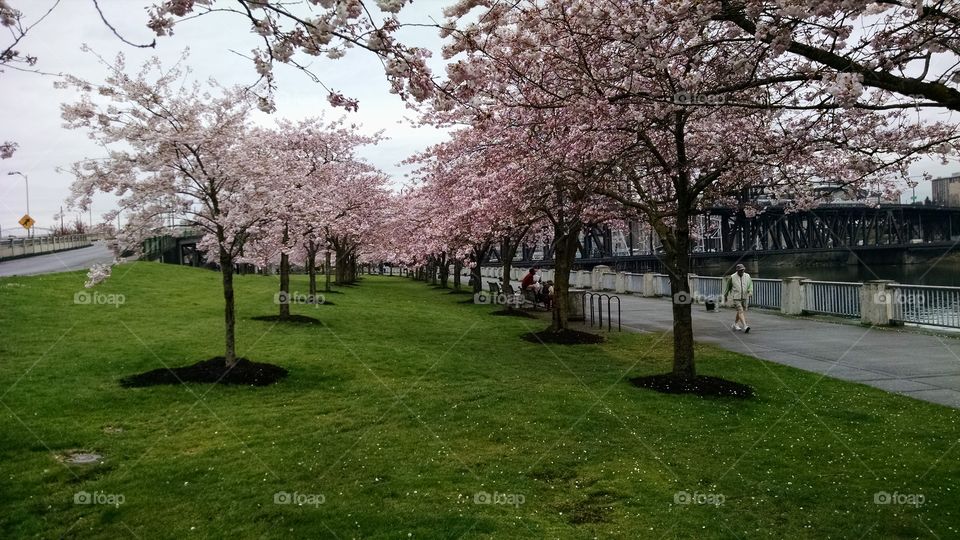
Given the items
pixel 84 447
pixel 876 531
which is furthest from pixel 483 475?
pixel 84 447

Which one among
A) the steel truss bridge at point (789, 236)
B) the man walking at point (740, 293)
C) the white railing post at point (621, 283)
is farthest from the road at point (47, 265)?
the steel truss bridge at point (789, 236)

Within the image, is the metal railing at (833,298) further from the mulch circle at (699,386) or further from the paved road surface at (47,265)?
the paved road surface at (47,265)

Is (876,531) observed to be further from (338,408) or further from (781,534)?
(338,408)

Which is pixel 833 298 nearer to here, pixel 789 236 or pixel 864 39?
pixel 864 39

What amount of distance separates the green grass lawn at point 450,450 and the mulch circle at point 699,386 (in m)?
0.36

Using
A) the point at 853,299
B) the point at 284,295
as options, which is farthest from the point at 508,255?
the point at 853,299

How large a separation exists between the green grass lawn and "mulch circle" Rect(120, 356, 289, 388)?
36 cm

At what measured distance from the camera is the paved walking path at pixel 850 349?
11906mm

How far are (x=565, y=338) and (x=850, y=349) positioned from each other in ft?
22.7

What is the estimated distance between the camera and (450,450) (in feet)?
26.3

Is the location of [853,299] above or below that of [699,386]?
above

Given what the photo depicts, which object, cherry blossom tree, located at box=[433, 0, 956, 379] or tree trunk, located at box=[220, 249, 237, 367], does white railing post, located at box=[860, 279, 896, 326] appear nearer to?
cherry blossom tree, located at box=[433, 0, 956, 379]

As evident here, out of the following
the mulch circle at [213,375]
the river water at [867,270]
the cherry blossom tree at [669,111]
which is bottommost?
the river water at [867,270]

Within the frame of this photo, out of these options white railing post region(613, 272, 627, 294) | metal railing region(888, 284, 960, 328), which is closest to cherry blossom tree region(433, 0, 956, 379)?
metal railing region(888, 284, 960, 328)
